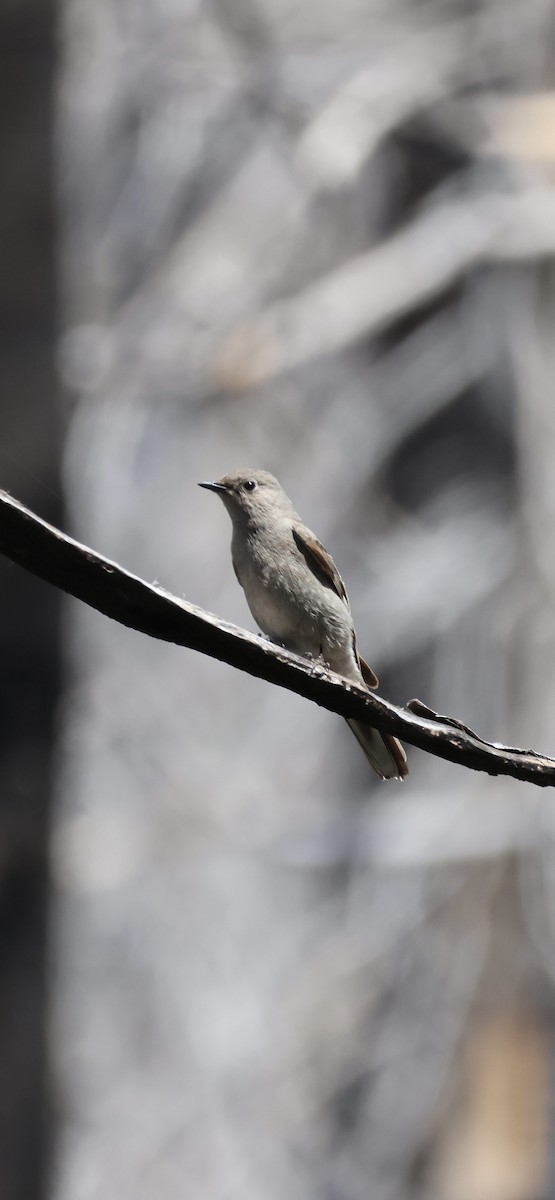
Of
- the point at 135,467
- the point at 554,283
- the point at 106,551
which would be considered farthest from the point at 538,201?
the point at 106,551

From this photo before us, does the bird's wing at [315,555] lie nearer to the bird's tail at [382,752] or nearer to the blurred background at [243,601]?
the bird's tail at [382,752]

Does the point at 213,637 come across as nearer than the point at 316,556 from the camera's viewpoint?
Yes

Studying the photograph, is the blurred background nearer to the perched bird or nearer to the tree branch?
the perched bird

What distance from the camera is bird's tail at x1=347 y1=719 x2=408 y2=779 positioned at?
213 cm

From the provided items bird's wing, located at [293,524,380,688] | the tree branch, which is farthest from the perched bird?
the tree branch

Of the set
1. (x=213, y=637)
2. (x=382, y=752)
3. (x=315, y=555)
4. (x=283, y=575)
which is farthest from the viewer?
(x=315, y=555)

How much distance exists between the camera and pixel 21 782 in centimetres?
488

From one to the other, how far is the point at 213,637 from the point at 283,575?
126 cm

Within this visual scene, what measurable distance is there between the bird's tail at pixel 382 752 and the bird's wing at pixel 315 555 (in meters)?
0.50

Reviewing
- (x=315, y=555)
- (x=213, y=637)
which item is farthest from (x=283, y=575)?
(x=213, y=637)

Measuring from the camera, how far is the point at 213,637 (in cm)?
115

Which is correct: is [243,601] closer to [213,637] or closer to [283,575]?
[283,575]

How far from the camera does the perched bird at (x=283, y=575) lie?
7.90 feet

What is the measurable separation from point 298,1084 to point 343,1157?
1.20 ft
